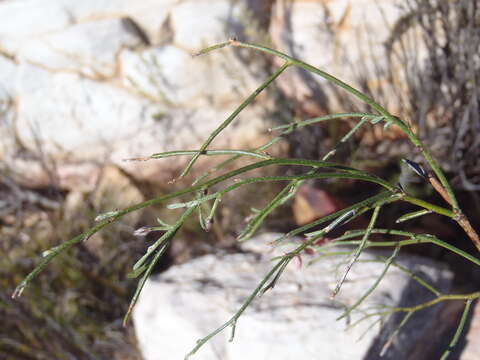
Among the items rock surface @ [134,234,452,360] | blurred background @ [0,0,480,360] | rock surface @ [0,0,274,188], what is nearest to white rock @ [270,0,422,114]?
blurred background @ [0,0,480,360]

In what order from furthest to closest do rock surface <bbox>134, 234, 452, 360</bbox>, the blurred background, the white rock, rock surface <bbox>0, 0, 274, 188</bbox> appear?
rock surface <bbox>0, 0, 274, 188</bbox> < the white rock < the blurred background < rock surface <bbox>134, 234, 452, 360</bbox>

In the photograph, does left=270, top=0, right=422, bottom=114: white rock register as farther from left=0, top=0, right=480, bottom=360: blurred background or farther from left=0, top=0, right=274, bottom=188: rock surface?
left=0, top=0, right=274, bottom=188: rock surface

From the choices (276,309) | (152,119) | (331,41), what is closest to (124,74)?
(152,119)

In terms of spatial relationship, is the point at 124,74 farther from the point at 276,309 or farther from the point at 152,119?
the point at 276,309

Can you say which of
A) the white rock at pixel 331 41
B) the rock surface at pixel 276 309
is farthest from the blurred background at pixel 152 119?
the rock surface at pixel 276 309

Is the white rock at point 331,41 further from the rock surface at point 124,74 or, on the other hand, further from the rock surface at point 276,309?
the rock surface at point 276,309

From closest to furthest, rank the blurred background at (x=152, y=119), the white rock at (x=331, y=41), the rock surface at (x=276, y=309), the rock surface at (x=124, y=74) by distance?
the rock surface at (x=276, y=309), the blurred background at (x=152, y=119), the white rock at (x=331, y=41), the rock surface at (x=124, y=74)
